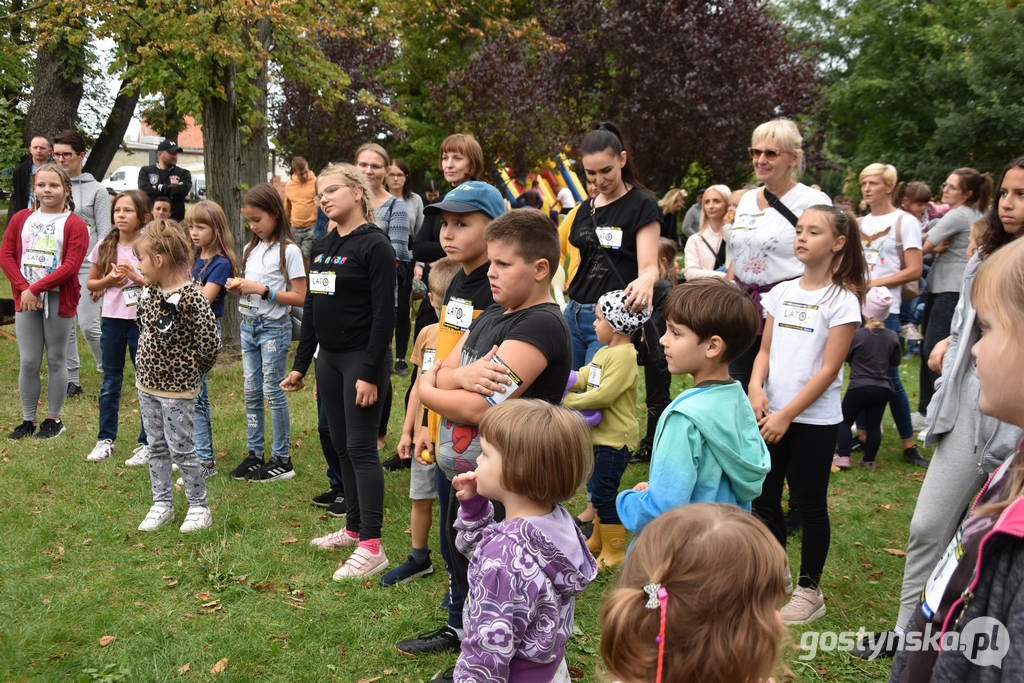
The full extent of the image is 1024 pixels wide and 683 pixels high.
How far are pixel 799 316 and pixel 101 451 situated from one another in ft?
17.4

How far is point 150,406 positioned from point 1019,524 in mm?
4707

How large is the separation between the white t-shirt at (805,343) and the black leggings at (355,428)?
2044 mm

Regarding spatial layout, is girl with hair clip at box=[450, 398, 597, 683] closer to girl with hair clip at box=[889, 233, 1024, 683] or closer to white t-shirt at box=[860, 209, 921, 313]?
girl with hair clip at box=[889, 233, 1024, 683]

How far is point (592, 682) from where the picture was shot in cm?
338

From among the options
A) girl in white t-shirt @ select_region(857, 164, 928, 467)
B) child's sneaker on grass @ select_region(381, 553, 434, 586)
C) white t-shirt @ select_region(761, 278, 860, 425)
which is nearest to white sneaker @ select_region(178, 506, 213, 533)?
child's sneaker on grass @ select_region(381, 553, 434, 586)

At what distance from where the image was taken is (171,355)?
481cm

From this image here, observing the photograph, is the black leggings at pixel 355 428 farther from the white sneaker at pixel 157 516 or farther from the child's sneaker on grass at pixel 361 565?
the white sneaker at pixel 157 516

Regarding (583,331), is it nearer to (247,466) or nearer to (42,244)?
(247,466)

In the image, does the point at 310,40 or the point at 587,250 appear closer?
the point at 587,250

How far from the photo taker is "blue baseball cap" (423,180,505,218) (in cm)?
346

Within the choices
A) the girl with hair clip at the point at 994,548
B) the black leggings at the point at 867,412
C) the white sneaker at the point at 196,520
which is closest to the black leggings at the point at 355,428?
the white sneaker at the point at 196,520

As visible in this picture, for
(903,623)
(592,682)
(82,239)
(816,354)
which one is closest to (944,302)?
(816,354)

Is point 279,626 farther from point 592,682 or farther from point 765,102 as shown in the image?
point 765,102

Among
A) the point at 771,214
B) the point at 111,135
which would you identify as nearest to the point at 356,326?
the point at 771,214
